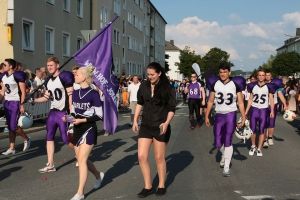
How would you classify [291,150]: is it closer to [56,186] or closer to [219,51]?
[56,186]

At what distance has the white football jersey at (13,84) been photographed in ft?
26.7

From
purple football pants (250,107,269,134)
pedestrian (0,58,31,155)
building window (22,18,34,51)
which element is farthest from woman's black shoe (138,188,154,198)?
building window (22,18,34,51)

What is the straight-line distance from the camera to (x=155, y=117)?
5559mm

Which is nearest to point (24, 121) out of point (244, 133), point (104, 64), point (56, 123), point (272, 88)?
point (56, 123)

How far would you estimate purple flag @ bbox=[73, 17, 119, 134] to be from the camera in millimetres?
6883

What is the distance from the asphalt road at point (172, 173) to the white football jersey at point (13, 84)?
49.0 inches

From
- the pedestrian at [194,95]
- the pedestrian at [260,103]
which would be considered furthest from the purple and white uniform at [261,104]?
the pedestrian at [194,95]

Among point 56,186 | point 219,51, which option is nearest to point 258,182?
point 56,186

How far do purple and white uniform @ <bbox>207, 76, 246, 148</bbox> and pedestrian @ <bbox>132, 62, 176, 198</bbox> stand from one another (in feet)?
5.66

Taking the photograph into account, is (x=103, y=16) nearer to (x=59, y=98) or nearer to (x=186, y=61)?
(x=59, y=98)

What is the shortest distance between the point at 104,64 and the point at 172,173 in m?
2.25

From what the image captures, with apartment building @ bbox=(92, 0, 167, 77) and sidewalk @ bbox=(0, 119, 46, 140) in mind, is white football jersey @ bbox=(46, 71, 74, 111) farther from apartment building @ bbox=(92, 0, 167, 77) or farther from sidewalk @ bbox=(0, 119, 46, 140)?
apartment building @ bbox=(92, 0, 167, 77)

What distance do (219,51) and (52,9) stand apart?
397ft

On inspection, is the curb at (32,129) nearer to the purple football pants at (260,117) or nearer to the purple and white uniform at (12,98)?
the purple and white uniform at (12,98)
